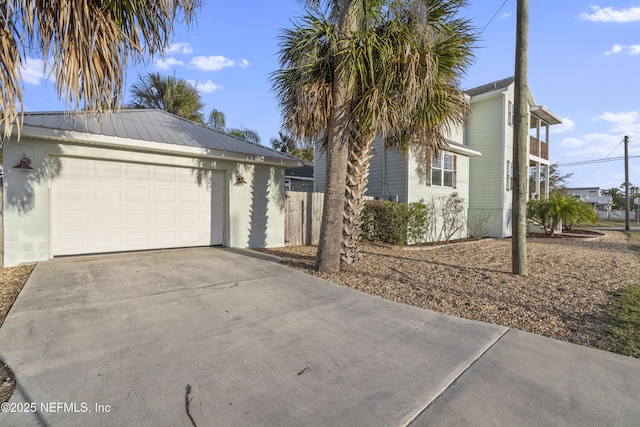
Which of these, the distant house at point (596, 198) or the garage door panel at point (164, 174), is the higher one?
the distant house at point (596, 198)

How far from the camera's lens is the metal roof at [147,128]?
6590 millimetres

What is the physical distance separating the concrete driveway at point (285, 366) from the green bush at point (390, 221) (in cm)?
594

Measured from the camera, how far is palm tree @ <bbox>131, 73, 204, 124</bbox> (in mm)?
17633

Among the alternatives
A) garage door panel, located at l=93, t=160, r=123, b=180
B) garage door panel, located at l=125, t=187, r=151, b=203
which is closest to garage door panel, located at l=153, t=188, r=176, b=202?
garage door panel, located at l=125, t=187, r=151, b=203

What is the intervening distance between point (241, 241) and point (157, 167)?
2.93 m

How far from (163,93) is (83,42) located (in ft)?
54.6

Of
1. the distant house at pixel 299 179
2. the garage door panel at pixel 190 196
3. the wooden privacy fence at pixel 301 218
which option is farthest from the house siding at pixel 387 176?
the distant house at pixel 299 179

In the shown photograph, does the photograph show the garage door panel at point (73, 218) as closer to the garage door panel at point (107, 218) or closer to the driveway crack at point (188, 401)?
the garage door panel at point (107, 218)

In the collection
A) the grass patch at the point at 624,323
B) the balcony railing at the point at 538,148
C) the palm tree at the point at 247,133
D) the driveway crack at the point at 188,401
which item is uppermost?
the palm tree at the point at 247,133

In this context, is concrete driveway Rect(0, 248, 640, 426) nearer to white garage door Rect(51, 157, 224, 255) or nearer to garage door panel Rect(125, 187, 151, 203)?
white garage door Rect(51, 157, 224, 255)

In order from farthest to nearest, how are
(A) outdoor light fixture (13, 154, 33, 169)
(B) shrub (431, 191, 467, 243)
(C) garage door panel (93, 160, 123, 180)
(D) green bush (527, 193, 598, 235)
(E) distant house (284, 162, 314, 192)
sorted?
(E) distant house (284, 162, 314, 192) < (D) green bush (527, 193, 598, 235) < (B) shrub (431, 191, 467, 243) < (C) garage door panel (93, 160, 123, 180) < (A) outdoor light fixture (13, 154, 33, 169)

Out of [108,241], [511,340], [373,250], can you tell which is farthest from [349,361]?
[108,241]

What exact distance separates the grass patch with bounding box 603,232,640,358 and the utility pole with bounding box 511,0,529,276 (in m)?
1.52

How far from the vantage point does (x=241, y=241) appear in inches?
355
